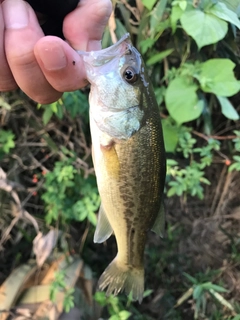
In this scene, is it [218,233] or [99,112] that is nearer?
[99,112]

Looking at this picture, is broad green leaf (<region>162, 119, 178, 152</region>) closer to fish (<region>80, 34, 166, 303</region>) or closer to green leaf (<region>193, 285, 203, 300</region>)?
green leaf (<region>193, 285, 203, 300</region>)

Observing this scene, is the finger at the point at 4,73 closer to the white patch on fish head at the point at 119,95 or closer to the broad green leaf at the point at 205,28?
the white patch on fish head at the point at 119,95

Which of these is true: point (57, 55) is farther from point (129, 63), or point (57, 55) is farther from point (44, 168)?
point (44, 168)

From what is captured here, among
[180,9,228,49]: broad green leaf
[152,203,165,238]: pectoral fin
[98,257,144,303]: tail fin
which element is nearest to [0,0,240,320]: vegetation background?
[180,9,228,49]: broad green leaf

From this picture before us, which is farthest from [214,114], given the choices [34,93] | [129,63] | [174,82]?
[34,93]

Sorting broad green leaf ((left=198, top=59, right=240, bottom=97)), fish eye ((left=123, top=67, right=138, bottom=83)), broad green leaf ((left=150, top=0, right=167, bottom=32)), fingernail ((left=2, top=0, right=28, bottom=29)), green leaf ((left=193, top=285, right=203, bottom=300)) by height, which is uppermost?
fingernail ((left=2, top=0, right=28, bottom=29))

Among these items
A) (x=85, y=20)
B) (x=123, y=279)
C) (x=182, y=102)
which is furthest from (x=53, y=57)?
(x=182, y=102)
